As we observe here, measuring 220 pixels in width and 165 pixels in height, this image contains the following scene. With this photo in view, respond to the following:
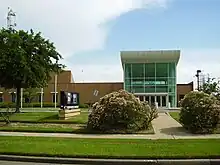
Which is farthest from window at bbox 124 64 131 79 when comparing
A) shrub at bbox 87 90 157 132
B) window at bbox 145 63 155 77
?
shrub at bbox 87 90 157 132

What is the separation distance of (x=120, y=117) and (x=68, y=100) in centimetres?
1098

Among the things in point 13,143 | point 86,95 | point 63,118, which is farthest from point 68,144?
point 86,95

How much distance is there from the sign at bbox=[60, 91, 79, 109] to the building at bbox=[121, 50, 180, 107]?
31.7m

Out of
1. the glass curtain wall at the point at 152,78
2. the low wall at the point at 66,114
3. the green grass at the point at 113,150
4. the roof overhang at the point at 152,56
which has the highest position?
the roof overhang at the point at 152,56

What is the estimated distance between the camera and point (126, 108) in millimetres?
20906

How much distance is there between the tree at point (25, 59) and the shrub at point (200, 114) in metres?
15.6

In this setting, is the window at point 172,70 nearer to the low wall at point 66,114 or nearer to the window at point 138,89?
the window at point 138,89

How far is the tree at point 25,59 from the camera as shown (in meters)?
32.3

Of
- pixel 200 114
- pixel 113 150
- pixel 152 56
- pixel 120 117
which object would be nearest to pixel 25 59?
pixel 120 117

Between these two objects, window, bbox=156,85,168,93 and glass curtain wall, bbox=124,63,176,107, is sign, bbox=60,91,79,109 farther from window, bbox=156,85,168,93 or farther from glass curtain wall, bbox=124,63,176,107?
window, bbox=156,85,168,93

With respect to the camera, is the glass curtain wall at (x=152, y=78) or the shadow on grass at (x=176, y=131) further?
the glass curtain wall at (x=152, y=78)

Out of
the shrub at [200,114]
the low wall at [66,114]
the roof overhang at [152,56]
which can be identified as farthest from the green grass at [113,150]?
the roof overhang at [152,56]

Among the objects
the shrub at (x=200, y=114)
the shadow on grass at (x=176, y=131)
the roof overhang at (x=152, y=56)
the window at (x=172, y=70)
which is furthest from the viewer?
the window at (x=172, y=70)

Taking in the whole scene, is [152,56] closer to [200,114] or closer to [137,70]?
[137,70]
